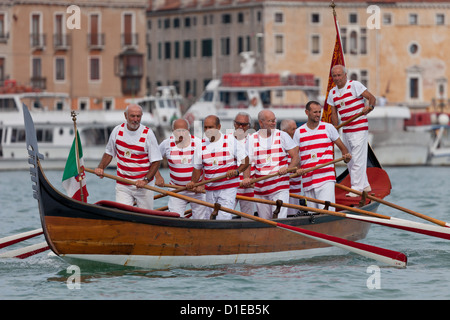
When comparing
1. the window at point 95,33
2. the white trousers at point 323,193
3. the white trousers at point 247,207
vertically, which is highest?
the window at point 95,33

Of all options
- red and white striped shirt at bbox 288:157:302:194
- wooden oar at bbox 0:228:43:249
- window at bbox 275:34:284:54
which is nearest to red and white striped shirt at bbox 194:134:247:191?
red and white striped shirt at bbox 288:157:302:194

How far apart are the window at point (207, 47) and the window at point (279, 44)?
419cm

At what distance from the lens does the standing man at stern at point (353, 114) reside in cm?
1437

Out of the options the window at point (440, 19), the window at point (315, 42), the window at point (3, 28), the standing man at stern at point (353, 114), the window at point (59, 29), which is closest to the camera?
the standing man at stern at point (353, 114)

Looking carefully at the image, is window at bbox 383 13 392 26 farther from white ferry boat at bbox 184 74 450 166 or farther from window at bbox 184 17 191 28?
white ferry boat at bbox 184 74 450 166

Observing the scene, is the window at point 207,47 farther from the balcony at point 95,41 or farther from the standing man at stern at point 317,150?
the standing man at stern at point 317,150

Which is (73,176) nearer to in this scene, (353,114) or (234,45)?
(353,114)

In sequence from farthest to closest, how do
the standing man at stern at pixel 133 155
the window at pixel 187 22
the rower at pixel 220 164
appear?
1. the window at pixel 187 22
2. the standing man at stern at pixel 133 155
3. the rower at pixel 220 164

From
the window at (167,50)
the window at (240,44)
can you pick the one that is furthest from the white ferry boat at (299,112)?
the window at (167,50)

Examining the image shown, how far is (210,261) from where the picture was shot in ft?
43.3

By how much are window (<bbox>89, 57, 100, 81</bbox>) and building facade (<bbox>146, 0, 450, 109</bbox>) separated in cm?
942

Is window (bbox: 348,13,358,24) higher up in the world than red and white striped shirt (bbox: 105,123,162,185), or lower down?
higher up

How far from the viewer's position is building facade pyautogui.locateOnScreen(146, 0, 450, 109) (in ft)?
190
